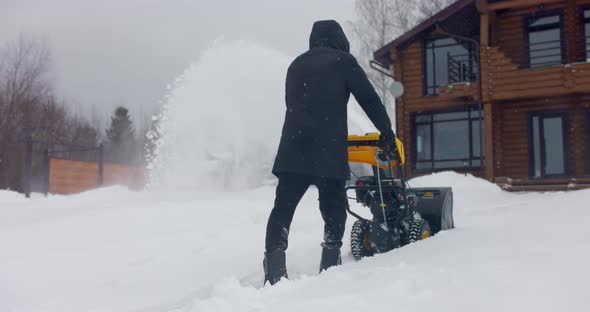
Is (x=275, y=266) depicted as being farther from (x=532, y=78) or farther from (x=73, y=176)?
(x=73, y=176)

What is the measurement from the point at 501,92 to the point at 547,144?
2418 mm

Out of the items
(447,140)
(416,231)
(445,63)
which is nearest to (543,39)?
(445,63)

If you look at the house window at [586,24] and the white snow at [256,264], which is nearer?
the white snow at [256,264]

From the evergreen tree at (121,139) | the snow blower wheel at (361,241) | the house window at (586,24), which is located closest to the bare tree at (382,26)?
the house window at (586,24)

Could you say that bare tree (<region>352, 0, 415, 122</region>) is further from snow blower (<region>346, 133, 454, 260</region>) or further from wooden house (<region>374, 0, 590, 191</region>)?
snow blower (<region>346, 133, 454, 260</region>)

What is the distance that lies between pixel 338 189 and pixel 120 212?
4.51m

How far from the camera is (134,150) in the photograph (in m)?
63.0

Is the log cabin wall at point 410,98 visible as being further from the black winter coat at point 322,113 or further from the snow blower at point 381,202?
the black winter coat at point 322,113

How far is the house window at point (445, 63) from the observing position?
1806 centimetres

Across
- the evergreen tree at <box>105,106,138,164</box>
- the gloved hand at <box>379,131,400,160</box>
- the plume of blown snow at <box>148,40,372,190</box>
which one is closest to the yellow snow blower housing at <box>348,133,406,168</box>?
the gloved hand at <box>379,131,400,160</box>

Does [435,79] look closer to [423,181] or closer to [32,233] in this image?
[423,181]

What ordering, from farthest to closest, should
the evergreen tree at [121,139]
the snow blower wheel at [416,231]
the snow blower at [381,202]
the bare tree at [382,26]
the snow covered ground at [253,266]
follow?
the evergreen tree at [121,139] → the bare tree at [382,26] → the snow blower wheel at [416,231] → the snow blower at [381,202] → the snow covered ground at [253,266]

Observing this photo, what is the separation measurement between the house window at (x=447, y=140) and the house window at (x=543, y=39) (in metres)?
2.44

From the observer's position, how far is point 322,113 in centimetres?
351
